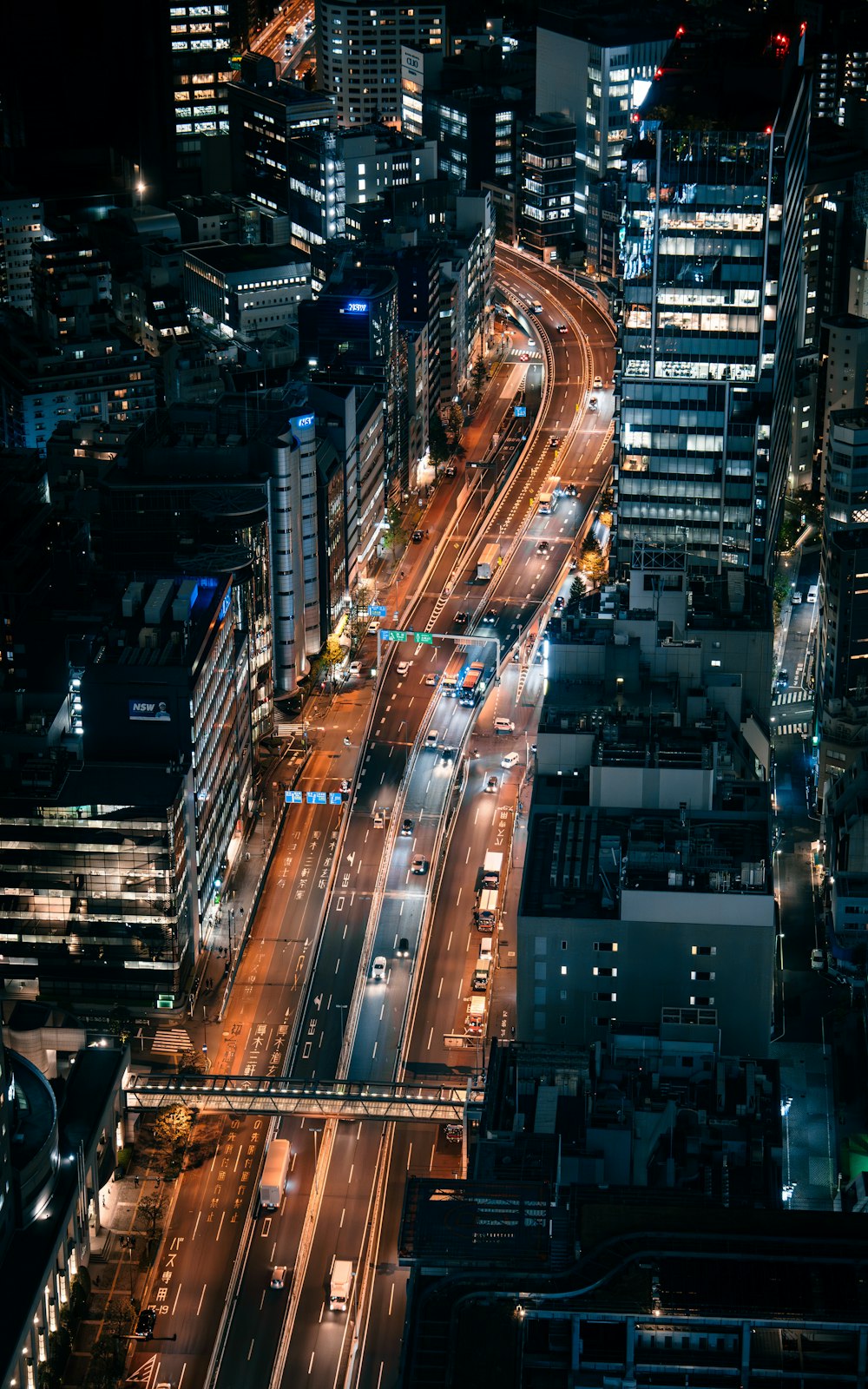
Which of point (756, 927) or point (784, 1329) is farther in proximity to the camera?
point (756, 927)

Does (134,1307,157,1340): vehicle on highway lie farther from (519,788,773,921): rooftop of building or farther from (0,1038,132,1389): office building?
(519,788,773,921): rooftop of building

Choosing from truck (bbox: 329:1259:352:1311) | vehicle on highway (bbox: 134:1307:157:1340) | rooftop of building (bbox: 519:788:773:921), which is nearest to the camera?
vehicle on highway (bbox: 134:1307:157:1340)

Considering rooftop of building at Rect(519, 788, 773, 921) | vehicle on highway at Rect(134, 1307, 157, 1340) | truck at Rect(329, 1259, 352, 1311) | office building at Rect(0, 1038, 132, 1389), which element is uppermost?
rooftop of building at Rect(519, 788, 773, 921)

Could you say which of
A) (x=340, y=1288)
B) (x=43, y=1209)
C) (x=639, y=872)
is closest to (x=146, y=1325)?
(x=43, y=1209)

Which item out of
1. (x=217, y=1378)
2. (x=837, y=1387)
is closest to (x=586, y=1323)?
(x=837, y=1387)

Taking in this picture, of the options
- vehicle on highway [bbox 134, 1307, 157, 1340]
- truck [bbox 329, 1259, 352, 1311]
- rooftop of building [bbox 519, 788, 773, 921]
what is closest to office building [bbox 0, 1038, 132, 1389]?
vehicle on highway [bbox 134, 1307, 157, 1340]

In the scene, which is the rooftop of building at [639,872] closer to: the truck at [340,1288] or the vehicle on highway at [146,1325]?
the truck at [340,1288]

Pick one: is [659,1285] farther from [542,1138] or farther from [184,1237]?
[184,1237]

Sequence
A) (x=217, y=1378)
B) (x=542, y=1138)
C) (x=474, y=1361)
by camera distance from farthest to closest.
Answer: (x=217, y=1378) → (x=542, y=1138) → (x=474, y=1361)

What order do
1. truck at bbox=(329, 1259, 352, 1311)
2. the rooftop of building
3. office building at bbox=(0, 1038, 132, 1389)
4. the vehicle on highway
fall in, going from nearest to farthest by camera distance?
1. office building at bbox=(0, 1038, 132, 1389)
2. the vehicle on highway
3. truck at bbox=(329, 1259, 352, 1311)
4. the rooftop of building
